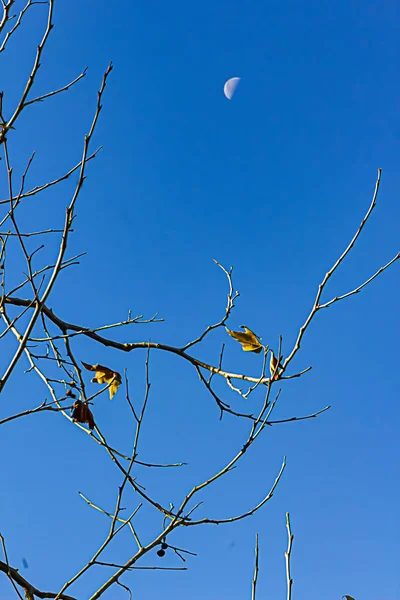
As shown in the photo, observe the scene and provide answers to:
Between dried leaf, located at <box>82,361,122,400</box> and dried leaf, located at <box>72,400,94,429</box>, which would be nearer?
dried leaf, located at <box>72,400,94,429</box>

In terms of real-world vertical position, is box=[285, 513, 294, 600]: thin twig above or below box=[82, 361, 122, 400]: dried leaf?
below

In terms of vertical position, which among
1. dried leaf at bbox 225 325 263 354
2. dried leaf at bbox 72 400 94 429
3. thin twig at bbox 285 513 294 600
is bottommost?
thin twig at bbox 285 513 294 600

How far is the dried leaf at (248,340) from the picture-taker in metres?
2.38

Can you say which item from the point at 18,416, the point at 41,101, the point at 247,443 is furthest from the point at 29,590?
the point at 41,101

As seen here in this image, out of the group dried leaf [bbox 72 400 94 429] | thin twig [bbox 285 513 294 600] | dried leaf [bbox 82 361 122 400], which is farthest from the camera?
dried leaf [bbox 82 361 122 400]

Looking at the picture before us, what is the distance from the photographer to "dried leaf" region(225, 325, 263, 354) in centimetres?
238

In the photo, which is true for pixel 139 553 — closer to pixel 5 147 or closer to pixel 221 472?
pixel 221 472

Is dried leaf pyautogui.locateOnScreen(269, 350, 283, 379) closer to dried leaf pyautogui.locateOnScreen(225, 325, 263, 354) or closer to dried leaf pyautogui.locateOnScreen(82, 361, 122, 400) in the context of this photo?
dried leaf pyautogui.locateOnScreen(225, 325, 263, 354)

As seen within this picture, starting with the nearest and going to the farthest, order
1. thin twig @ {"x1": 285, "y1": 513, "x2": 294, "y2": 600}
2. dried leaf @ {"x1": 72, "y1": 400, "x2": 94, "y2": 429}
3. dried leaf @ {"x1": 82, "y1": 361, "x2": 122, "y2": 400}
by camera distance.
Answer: thin twig @ {"x1": 285, "y1": 513, "x2": 294, "y2": 600}, dried leaf @ {"x1": 72, "y1": 400, "x2": 94, "y2": 429}, dried leaf @ {"x1": 82, "y1": 361, "x2": 122, "y2": 400}

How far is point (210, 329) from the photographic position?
10.0ft

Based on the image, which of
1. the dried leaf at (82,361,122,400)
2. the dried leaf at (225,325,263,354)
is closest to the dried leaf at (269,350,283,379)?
the dried leaf at (225,325,263,354)

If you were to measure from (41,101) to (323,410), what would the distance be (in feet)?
5.28

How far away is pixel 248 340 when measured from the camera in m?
2.40

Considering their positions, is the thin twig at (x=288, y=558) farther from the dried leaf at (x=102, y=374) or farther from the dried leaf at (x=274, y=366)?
the dried leaf at (x=102, y=374)
